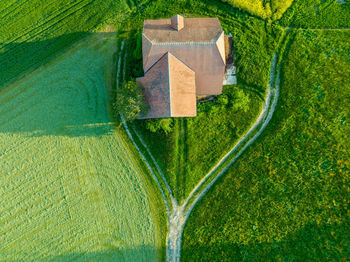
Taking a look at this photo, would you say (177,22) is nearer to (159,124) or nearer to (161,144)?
(159,124)

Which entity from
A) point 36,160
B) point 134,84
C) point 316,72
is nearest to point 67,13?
point 134,84

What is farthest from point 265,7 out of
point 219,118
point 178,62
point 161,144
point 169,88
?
point 161,144

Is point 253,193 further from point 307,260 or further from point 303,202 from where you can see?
point 307,260

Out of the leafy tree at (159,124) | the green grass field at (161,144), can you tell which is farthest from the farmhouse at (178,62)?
the green grass field at (161,144)

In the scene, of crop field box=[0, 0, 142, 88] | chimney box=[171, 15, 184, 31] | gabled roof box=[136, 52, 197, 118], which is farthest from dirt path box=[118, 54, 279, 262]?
crop field box=[0, 0, 142, 88]

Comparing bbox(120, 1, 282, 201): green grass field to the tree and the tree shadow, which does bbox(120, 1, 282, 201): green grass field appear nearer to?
the tree

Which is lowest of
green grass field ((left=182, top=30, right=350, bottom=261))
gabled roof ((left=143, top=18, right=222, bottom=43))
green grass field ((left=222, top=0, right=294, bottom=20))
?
green grass field ((left=182, top=30, right=350, bottom=261))

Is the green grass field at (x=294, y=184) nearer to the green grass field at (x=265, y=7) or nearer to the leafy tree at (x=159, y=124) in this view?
the green grass field at (x=265, y=7)
